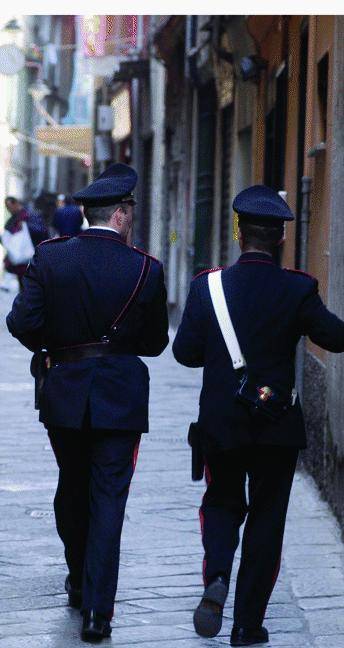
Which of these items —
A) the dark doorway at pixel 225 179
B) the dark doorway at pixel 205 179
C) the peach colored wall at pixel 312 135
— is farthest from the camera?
the dark doorway at pixel 205 179

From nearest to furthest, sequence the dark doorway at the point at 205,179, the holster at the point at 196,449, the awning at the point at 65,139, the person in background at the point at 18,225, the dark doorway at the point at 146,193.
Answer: the holster at the point at 196,449 → the dark doorway at the point at 205,179 → the person in background at the point at 18,225 → the dark doorway at the point at 146,193 → the awning at the point at 65,139

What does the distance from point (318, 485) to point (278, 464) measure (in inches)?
125

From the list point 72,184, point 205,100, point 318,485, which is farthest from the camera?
point 72,184

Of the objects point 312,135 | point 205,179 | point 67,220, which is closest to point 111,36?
point 67,220

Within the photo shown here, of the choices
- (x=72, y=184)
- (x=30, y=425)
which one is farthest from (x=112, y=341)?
(x=72, y=184)

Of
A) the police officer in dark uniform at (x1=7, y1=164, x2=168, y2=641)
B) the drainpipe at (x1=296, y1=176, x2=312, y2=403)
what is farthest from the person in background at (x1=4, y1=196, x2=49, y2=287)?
the police officer in dark uniform at (x1=7, y1=164, x2=168, y2=641)

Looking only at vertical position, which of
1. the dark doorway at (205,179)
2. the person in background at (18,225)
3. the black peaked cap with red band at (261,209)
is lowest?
the person in background at (18,225)

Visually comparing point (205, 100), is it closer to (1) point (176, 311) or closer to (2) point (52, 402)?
(1) point (176, 311)

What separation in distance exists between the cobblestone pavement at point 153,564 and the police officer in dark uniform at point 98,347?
302 mm

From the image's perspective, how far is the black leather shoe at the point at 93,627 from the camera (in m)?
5.54

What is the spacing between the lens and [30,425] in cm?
1105

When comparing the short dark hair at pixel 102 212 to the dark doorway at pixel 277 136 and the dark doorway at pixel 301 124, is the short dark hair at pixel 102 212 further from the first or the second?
the dark doorway at pixel 277 136

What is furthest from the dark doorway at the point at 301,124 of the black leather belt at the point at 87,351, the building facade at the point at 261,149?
the black leather belt at the point at 87,351

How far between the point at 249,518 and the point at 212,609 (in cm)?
34
